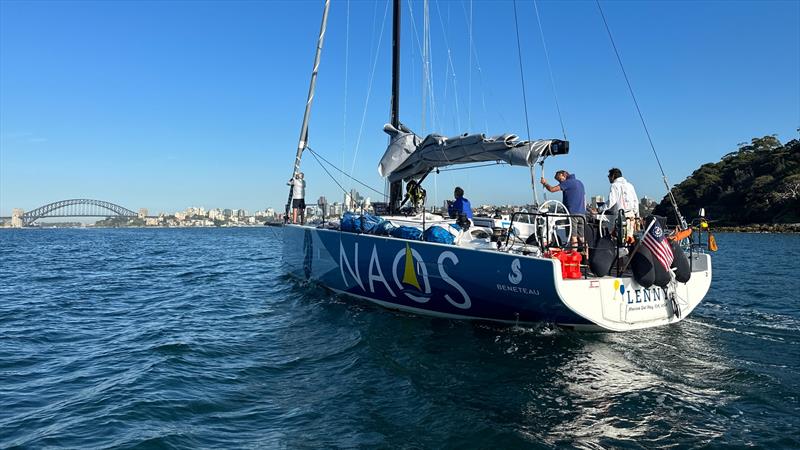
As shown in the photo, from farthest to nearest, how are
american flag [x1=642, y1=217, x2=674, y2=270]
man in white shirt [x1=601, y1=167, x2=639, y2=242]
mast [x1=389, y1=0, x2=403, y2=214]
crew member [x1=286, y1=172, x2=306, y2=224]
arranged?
crew member [x1=286, y1=172, x2=306, y2=224] → mast [x1=389, y1=0, x2=403, y2=214] → man in white shirt [x1=601, y1=167, x2=639, y2=242] → american flag [x1=642, y1=217, x2=674, y2=270]

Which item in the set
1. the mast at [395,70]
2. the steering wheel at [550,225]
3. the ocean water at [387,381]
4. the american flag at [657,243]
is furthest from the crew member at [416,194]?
the american flag at [657,243]

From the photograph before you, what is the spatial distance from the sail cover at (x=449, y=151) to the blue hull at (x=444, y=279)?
79.8 inches

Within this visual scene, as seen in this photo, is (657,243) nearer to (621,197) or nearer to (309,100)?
(621,197)

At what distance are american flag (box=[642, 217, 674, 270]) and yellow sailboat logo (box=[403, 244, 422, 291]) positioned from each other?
10.5ft

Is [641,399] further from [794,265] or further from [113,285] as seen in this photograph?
[794,265]

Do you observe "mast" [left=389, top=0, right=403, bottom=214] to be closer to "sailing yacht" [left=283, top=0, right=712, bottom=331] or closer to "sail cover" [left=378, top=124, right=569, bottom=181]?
"sail cover" [left=378, top=124, right=569, bottom=181]

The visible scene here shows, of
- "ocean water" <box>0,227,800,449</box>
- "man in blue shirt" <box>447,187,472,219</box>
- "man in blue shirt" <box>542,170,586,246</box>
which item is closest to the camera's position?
"ocean water" <box>0,227,800,449</box>

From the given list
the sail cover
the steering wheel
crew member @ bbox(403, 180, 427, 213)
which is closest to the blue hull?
the steering wheel

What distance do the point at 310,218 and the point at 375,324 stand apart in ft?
23.0

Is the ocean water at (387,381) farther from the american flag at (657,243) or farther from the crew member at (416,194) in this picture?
the crew member at (416,194)

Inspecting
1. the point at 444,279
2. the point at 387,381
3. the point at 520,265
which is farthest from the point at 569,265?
the point at 387,381

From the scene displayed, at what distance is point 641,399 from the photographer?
4.29 meters

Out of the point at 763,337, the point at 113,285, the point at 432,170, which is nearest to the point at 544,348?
the point at 763,337

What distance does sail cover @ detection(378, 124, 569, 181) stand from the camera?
7715 mm
